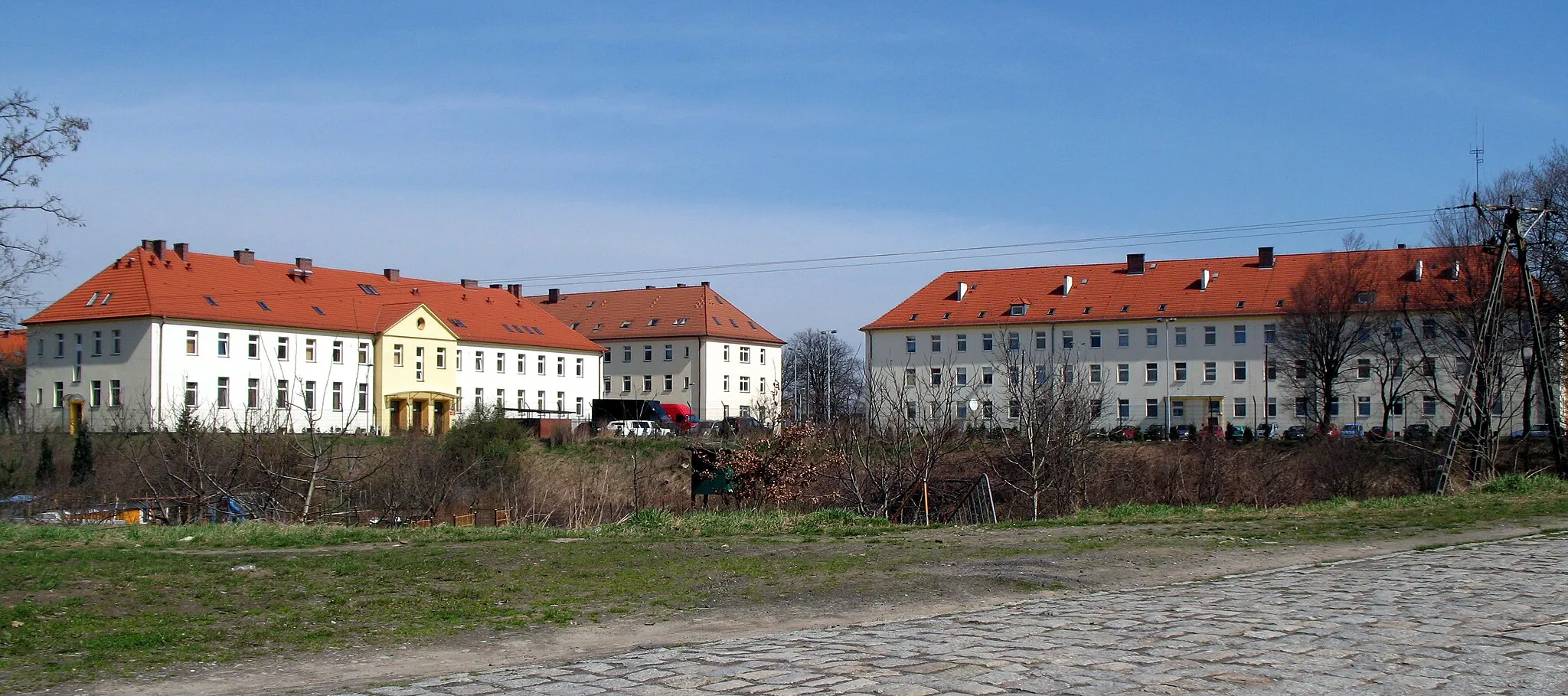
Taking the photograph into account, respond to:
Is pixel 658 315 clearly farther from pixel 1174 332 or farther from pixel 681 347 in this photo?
pixel 1174 332

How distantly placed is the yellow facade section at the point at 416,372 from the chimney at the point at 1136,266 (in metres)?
43.8

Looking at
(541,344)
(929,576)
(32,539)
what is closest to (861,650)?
(929,576)

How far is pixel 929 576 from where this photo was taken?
12.1 metres

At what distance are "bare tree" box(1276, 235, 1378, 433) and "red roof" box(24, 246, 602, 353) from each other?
44.6 meters

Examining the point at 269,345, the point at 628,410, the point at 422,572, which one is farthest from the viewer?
the point at 628,410

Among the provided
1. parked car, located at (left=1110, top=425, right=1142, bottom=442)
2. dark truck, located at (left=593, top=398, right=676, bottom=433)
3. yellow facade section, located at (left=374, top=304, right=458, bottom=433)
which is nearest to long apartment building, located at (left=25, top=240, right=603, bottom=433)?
yellow facade section, located at (left=374, top=304, right=458, bottom=433)

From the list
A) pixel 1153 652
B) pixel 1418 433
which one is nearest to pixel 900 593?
pixel 1153 652

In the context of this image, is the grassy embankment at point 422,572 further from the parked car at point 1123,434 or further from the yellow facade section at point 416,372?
the yellow facade section at point 416,372

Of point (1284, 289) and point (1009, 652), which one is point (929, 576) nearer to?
point (1009, 652)

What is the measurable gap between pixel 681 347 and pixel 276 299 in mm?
33229

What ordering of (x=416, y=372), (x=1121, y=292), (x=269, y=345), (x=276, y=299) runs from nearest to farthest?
(x=269, y=345), (x=276, y=299), (x=416, y=372), (x=1121, y=292)

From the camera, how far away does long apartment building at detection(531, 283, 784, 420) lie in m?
98.1

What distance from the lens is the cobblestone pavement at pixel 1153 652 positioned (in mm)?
7215

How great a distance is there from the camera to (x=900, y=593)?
36.6ft
